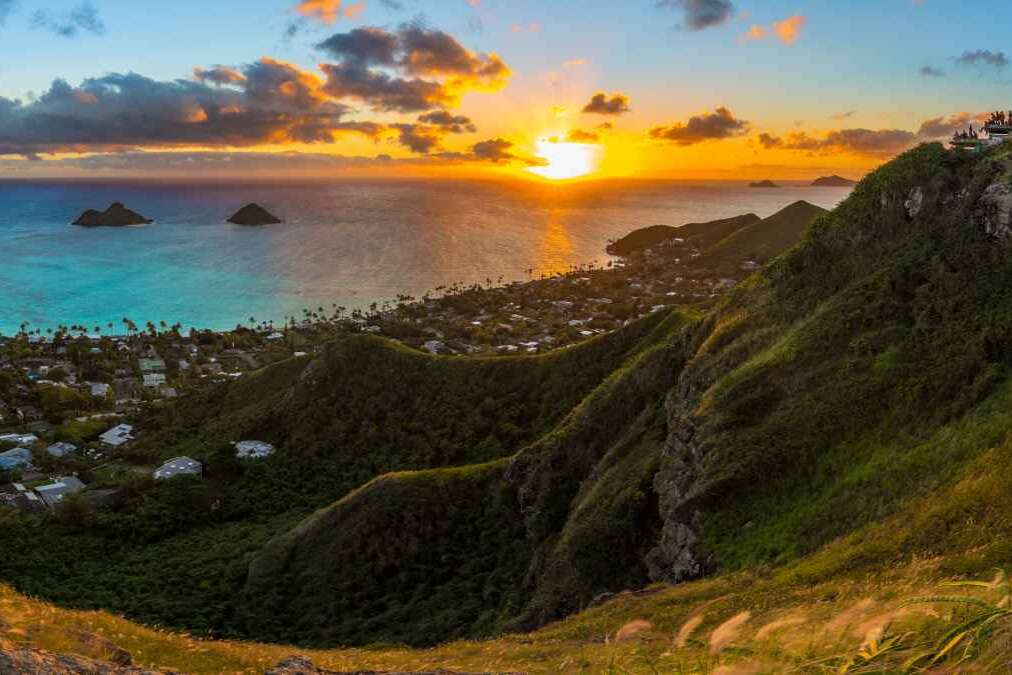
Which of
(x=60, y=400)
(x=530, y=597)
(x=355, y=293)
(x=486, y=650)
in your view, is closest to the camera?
(x=486, y=650)

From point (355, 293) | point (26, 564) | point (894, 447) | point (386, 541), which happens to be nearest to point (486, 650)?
point (894, 447)

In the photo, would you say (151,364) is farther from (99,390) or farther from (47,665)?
(47,665)

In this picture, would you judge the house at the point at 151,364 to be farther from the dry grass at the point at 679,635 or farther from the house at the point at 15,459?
the dry grass at the point at 679,635

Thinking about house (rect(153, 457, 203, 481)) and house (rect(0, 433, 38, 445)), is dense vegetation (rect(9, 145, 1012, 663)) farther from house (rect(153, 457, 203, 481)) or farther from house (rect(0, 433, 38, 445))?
house (rect(0, 433, 38, 445))

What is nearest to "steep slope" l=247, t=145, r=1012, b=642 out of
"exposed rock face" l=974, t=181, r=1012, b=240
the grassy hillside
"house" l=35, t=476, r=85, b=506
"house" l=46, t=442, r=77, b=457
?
"exposed rock face" l=974, t=181, r=1012, b=240

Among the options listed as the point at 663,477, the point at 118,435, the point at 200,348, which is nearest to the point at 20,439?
the point at 118,435

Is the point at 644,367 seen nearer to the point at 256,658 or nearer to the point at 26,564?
the point at 256,658
